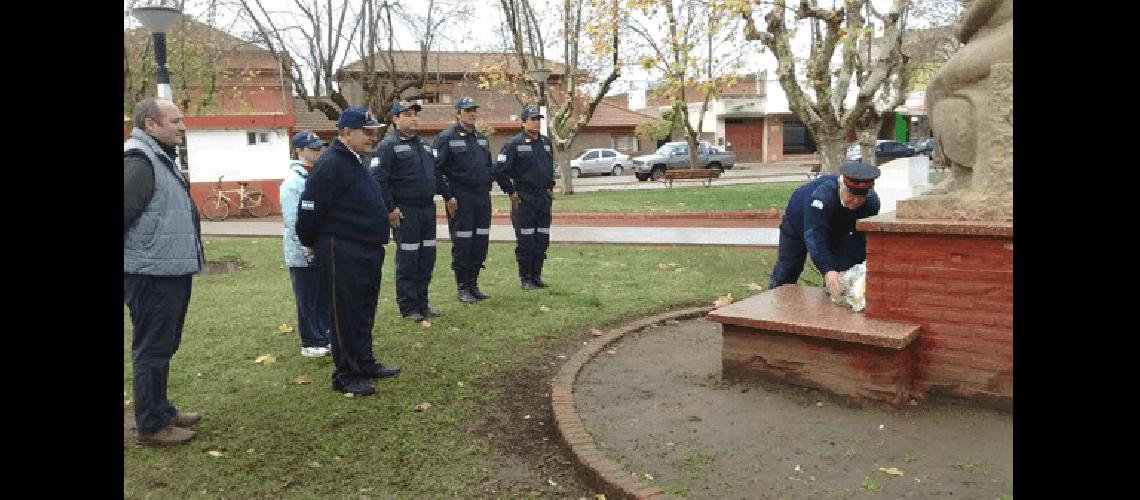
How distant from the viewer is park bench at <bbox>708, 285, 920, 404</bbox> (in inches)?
166

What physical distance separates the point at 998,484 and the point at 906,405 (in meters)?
0.93

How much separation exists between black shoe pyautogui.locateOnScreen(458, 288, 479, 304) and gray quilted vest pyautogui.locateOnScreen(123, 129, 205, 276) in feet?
12.5

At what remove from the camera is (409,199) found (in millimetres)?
6691

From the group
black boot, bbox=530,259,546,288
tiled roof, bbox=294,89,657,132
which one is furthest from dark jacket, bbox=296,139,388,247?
tiled roof, bbox=294,89,657,132

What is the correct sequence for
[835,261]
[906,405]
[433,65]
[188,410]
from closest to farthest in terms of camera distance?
[906,405], [188,410], [835,261], [433,65]

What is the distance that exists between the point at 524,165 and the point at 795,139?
46388 millimetres

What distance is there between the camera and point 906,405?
14.0 feet

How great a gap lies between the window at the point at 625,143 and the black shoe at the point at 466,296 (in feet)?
136

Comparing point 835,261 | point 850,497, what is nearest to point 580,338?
point 835,261

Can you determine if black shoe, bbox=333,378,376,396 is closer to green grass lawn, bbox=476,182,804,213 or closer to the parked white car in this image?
green grass lawn, bbox=476,182,804,213

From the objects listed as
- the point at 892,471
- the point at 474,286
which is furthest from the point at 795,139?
the point at 892,471

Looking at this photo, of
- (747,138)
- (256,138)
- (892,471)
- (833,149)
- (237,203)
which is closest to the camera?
(892,471)

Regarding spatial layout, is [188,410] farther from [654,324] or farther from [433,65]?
[433,65]

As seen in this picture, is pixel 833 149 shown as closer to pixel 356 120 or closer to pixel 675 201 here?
pixel 675 201
